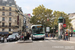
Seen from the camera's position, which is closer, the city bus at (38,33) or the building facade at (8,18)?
the city bus at (38,33)

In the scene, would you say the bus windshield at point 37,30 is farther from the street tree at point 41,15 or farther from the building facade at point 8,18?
the building facade at point 8,18

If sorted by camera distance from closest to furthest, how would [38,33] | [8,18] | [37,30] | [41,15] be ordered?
[38,33]
[37,30]
[41,15]
[8,18]

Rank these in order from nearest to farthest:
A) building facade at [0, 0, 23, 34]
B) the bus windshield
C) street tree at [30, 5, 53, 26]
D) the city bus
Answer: the city bus, the bus windshield, street tree at [30, 5, 53, 26], building facade at [0, 0, 23, 34]

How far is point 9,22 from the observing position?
71188 mm

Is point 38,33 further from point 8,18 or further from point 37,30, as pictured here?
point 8,18

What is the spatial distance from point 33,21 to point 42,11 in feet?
17.8

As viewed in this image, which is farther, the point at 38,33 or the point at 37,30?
the point at 37,30

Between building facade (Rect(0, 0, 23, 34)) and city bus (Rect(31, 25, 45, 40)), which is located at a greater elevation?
building facade (Rect(0, 0, 23, 34))

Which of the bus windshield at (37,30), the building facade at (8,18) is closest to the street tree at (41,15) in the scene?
the building facade at (8,18)

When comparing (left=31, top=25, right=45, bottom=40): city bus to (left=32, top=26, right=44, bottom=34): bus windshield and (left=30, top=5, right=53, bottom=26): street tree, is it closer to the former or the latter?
(left=32, top=26, right=44, bottom=34): bus windshield

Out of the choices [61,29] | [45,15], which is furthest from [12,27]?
[61,29]

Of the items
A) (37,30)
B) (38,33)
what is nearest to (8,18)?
(37,30)

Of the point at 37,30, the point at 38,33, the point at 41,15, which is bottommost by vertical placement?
the point at 38,33

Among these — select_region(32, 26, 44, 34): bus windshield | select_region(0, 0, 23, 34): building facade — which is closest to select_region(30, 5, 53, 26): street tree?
Result: select_region(0, 0, 23, 34): building facade
